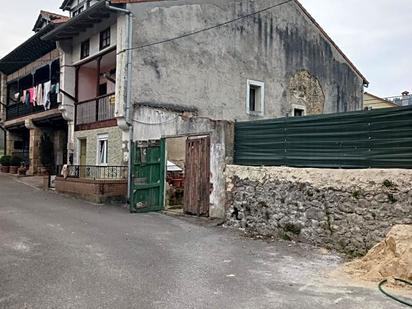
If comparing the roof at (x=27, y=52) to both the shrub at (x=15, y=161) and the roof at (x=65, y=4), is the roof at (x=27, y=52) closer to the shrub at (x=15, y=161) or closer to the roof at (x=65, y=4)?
the roof at (x=65, y=4)

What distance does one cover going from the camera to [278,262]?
7172mm

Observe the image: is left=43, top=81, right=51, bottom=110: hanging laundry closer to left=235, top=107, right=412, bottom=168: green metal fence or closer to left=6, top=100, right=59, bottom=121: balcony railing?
left=6, top=100, right=59, bottom=121: balcony railing

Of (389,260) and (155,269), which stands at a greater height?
(389,260)

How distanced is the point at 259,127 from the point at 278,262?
3.74m

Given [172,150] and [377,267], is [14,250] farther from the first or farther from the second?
[172,150]

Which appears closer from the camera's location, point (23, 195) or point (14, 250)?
point (14, 250)

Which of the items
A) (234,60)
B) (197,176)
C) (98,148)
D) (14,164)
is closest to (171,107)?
(98,148)

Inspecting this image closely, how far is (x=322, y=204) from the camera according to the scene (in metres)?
8.28

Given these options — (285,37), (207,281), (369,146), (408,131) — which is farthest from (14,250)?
(285,37)

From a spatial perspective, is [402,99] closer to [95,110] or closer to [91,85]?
[91,85]

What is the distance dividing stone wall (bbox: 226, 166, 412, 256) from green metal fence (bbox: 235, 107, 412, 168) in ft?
0.84

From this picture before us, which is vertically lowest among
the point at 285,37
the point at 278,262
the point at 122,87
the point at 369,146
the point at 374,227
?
the point at 278,262

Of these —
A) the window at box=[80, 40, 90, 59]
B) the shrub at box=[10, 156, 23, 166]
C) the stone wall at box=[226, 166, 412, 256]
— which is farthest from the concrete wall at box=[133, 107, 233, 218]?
the shrub at box=[10, 156, 23, 166]

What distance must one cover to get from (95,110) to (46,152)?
26.1 feet
